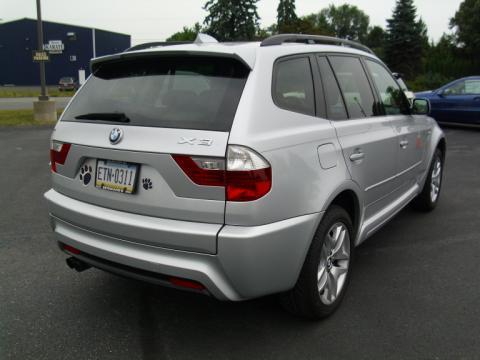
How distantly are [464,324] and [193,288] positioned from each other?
68.4 inches

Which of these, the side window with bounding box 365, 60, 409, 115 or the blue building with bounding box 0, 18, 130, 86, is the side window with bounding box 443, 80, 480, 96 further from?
the blue building with bounding box 0, 18, 130, 86

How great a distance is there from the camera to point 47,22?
57219 mm

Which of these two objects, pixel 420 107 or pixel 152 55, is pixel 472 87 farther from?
pixel 152 55

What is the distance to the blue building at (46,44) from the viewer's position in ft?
186

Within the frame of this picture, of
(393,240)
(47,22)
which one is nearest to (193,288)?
(393,240)

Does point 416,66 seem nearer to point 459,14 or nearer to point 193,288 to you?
point 459,14

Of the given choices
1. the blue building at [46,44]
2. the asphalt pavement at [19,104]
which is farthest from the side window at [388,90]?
the blue building at [46,44]

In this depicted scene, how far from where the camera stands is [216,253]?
8.31 feet

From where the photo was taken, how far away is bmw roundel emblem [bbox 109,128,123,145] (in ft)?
9.22

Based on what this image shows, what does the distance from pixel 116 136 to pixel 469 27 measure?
51.2 metres

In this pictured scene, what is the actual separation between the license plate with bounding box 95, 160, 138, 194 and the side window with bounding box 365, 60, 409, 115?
2.36 m

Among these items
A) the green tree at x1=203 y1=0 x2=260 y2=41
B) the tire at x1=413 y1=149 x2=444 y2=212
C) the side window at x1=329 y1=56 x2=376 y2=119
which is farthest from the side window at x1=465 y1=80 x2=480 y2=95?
the side window at x1=329 y1=56 x2=376 y2=119

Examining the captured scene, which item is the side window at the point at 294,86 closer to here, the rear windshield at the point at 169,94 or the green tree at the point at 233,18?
the rear windshield at the point at 169,94

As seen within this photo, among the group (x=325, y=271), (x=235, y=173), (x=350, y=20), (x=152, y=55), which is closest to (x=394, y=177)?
(x=325, y=271)
